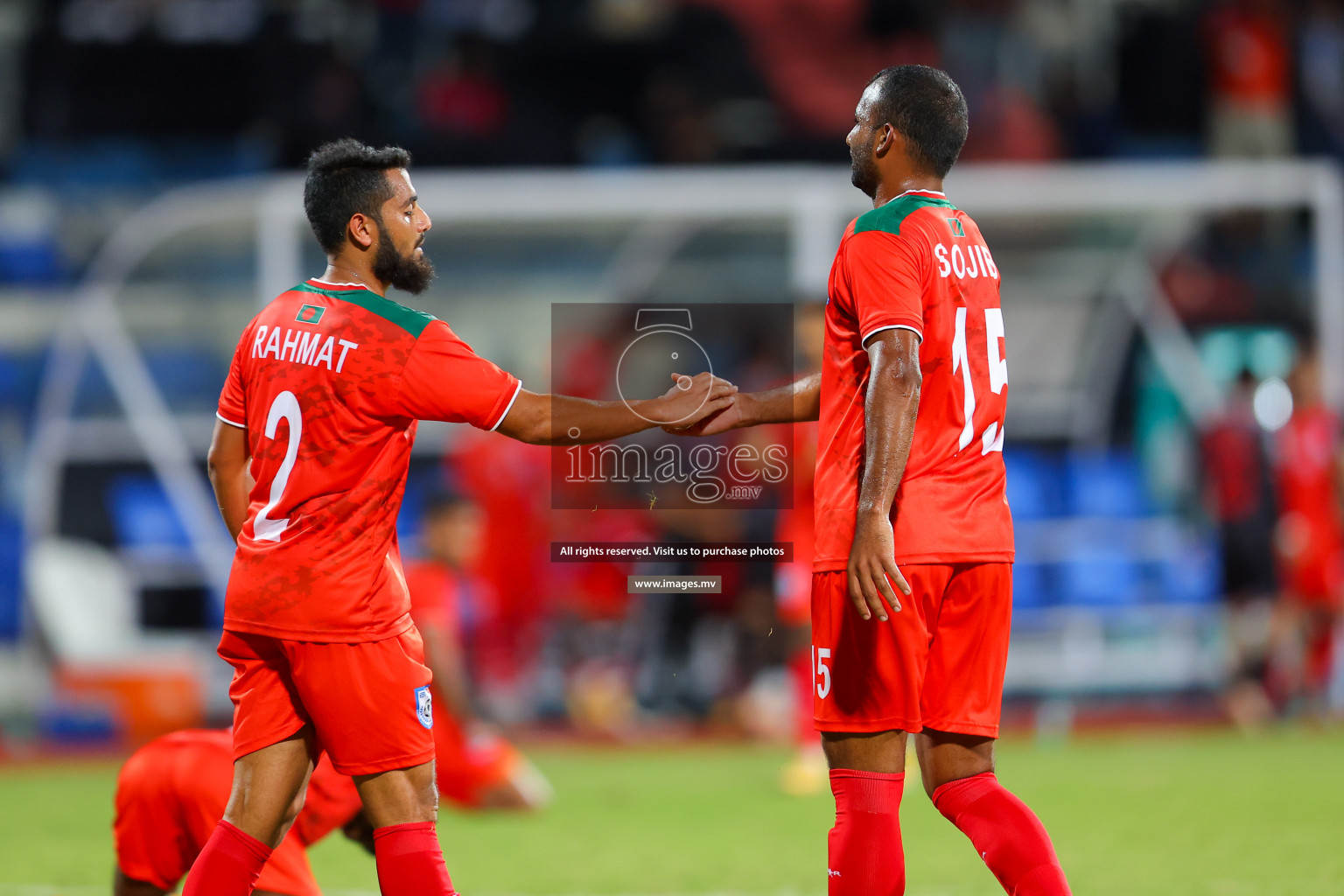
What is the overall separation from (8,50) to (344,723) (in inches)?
513

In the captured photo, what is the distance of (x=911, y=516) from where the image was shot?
347 centimetres

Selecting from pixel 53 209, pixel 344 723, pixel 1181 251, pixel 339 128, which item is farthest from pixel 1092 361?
pixel 344 723

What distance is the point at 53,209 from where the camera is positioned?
12336 mm

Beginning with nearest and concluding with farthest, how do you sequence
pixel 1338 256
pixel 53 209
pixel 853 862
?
1. pixel 853 862
2. pixel 1338 256
3. pixel 53 209

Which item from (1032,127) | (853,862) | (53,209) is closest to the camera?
(853,862)

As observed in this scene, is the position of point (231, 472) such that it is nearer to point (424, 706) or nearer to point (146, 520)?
point (424, 706)

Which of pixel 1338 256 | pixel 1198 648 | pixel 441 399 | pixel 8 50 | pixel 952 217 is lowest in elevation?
pixel 1198 648

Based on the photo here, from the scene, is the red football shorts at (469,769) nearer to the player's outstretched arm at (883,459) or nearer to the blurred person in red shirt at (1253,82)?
the player's outstretched arm at (883,459)

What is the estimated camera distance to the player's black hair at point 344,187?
142 inches

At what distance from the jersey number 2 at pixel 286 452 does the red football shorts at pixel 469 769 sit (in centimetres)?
371

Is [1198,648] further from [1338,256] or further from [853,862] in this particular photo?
[853,862]

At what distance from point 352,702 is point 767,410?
1292 millimetres

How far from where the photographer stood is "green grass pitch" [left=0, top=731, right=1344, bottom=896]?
5422 mm

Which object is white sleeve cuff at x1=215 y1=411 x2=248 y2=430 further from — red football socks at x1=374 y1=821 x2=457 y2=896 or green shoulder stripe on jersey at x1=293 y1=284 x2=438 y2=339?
red football socks at x1=374 y1=821 x2=457 y2=896
